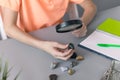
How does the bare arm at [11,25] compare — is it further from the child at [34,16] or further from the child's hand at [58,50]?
the child's hand at [58,50]

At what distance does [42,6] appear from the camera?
51.4 inches

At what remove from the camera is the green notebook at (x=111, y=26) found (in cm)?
114

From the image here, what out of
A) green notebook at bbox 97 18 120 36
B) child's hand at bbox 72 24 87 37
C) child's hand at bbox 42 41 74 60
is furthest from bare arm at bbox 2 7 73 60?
green notebook at bbox 97 18 120 36

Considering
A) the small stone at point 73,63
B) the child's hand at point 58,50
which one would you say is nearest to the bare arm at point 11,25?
the child's hand at point 58,50

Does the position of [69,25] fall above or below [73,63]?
above

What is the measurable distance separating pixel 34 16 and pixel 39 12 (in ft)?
0.12

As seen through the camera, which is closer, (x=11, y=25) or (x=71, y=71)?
(x=71, y=71)

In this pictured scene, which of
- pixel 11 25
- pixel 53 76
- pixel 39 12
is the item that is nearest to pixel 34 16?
pixel 39 12

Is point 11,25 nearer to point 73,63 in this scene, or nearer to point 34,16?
point 34,16

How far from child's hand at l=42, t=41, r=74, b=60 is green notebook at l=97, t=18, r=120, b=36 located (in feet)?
0.82

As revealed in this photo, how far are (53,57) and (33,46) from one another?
115mm

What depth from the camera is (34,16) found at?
4.34 ft

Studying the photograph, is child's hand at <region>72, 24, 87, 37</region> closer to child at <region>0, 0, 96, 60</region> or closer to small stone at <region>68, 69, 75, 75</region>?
child at <region>0, 0, 96, 60</region>

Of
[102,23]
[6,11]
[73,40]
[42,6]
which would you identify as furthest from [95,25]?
[6,11]
